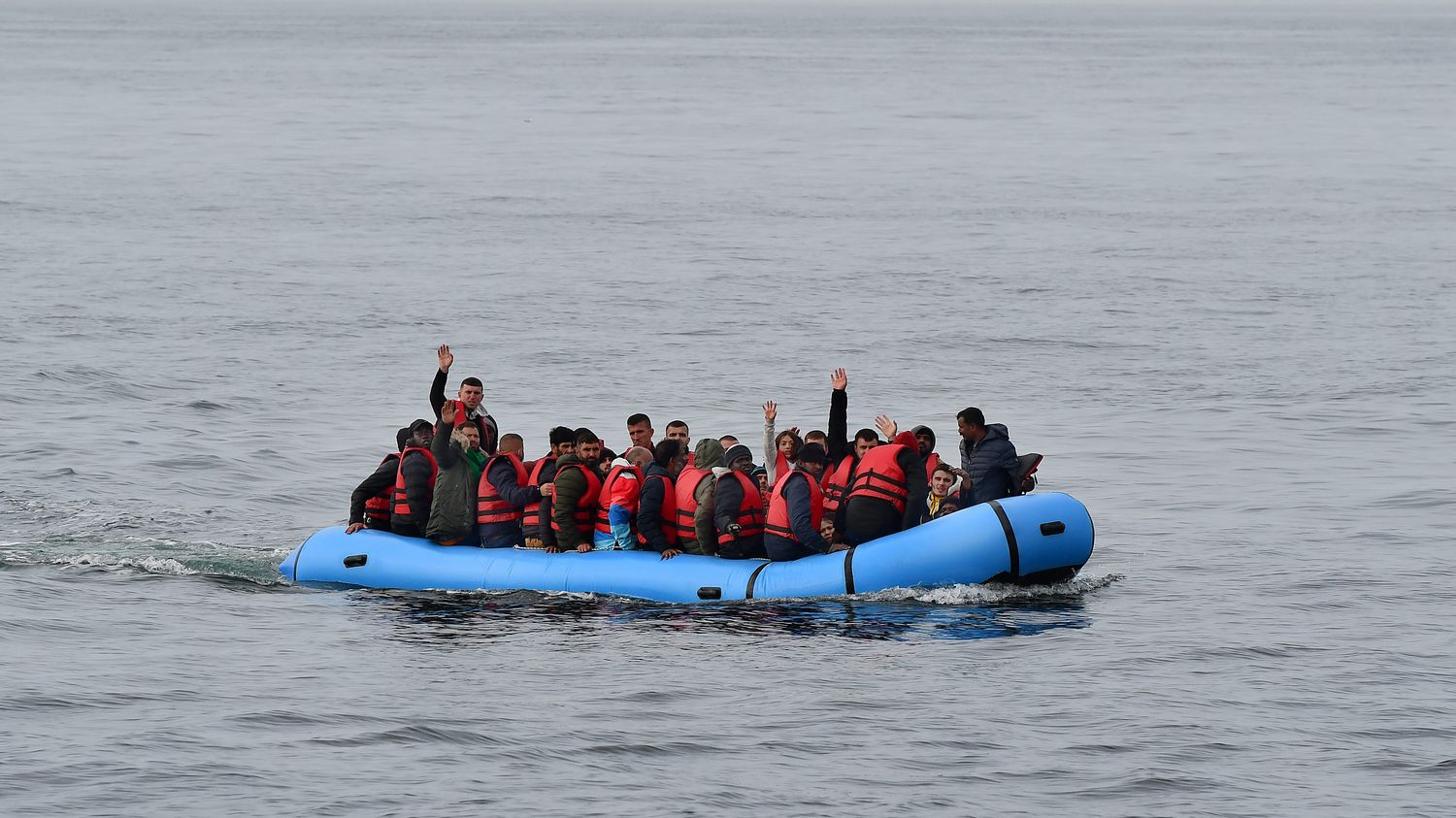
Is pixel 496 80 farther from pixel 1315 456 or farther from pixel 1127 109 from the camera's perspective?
pixel 1315 456

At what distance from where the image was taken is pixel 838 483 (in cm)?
1504

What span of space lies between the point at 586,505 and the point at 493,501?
818mm

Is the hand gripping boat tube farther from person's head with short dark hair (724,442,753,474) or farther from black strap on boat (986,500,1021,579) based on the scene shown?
person's head with short dark hair (724,442,753,474)

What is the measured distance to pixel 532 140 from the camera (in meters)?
63.4

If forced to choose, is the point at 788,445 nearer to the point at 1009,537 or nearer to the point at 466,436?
the point at 1009,537

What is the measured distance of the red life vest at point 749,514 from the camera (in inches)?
576

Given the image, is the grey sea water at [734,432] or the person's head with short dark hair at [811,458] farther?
the person's head with short dark hair at [811,458]

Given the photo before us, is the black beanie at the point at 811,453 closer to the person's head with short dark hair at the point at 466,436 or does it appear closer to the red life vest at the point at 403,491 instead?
the person's head with short dark hair at the point at 466,436

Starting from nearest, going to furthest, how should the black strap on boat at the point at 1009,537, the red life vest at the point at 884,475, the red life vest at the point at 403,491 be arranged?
the black strap on boat at the point at 1009,537 < the red life vest at the point at 884,475 < the red life vest at the point at 403,491

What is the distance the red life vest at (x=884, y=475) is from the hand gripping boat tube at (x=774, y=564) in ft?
1.00

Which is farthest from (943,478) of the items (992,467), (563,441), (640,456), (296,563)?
(296,563)

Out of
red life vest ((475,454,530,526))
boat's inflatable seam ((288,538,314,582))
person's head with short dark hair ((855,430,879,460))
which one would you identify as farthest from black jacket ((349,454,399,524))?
person's head with short dark hair ((855,430,879,460))

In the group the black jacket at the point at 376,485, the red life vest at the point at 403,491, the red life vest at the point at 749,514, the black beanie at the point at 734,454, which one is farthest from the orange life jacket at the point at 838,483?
the black jacket at the point at 376,485

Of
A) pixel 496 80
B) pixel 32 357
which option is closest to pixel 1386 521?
pixel 32 357
